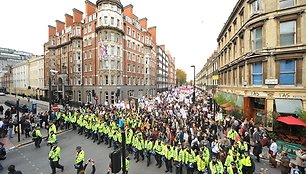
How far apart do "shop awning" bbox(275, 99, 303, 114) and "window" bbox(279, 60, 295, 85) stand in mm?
1631

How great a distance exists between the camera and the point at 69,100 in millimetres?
41812

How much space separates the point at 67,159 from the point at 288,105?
18546 millimetres

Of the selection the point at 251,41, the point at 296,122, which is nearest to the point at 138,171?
the point at 296,122

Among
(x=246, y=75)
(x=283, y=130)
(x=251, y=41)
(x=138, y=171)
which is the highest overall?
(x=251, y=41)

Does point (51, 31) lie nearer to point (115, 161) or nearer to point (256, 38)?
point (256, 38)

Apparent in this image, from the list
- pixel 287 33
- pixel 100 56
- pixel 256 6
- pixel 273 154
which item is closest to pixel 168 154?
pixel 273 154

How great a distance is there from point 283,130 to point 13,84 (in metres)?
105

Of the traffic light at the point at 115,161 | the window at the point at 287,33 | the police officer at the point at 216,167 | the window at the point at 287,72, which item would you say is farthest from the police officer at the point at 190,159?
the window at the point at 287,33

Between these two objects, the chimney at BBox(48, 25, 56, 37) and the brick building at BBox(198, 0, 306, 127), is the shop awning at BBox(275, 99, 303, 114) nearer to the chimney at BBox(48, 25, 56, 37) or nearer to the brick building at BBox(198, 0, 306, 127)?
the brick building at BBox(198, 0, 306, 127)

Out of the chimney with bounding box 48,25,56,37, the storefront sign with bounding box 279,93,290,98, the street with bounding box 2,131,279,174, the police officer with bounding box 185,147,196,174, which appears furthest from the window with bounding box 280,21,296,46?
the chimney with bounding box 48,25,56,37

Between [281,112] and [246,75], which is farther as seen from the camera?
[246,75]

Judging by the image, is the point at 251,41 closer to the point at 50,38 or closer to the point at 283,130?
the point at 283,130

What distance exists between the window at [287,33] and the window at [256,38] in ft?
5.48

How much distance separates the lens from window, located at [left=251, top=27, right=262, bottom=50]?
53.2 ft
